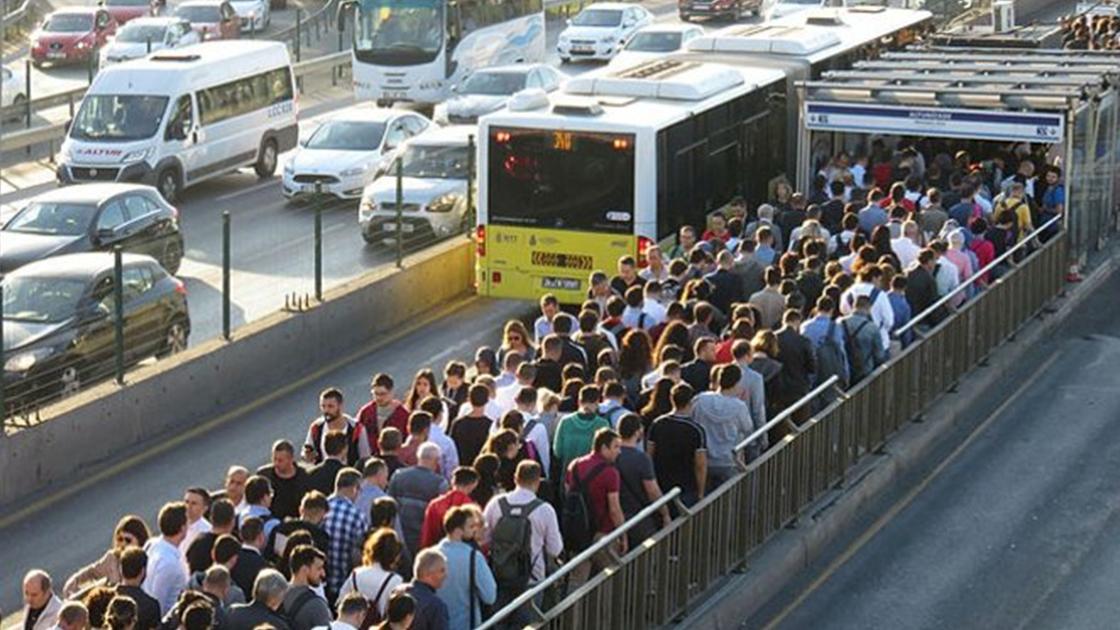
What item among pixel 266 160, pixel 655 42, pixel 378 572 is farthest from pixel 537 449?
pixel 655 42

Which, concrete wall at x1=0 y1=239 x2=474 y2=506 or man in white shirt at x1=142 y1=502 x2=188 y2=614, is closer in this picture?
man in white shirt at x1=142 y1=502 x2=188 y2=614

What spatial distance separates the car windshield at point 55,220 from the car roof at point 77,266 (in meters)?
4.78

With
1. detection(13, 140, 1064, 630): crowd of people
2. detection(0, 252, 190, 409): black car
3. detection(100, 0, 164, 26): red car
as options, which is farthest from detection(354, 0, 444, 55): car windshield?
detection(13, 140, 1064, 630): crowd of people

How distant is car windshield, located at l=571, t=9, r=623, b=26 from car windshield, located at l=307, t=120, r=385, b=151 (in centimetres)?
2169

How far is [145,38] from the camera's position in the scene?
50.8 m

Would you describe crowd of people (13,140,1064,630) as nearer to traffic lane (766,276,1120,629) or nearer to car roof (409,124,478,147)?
traffic lane (766,276,1120,629)

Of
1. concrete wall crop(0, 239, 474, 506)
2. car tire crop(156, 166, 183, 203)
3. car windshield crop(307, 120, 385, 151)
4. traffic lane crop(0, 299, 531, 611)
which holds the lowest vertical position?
traffic lane crop(0, 299, 531, 611)

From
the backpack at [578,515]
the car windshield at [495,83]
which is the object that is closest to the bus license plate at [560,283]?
the backpack at [578,515]

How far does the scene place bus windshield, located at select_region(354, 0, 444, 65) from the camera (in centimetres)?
4631

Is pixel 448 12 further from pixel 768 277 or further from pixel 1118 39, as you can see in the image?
pixel 768 277

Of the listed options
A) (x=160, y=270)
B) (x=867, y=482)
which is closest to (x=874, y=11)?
(x=160, y=270)

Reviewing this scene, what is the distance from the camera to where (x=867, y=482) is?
18.9 metres

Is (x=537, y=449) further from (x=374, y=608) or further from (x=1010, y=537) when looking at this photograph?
(x=1010, y=537)

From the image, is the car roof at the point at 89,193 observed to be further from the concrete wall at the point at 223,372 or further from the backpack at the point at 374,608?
the backpack at the point at 374,608
